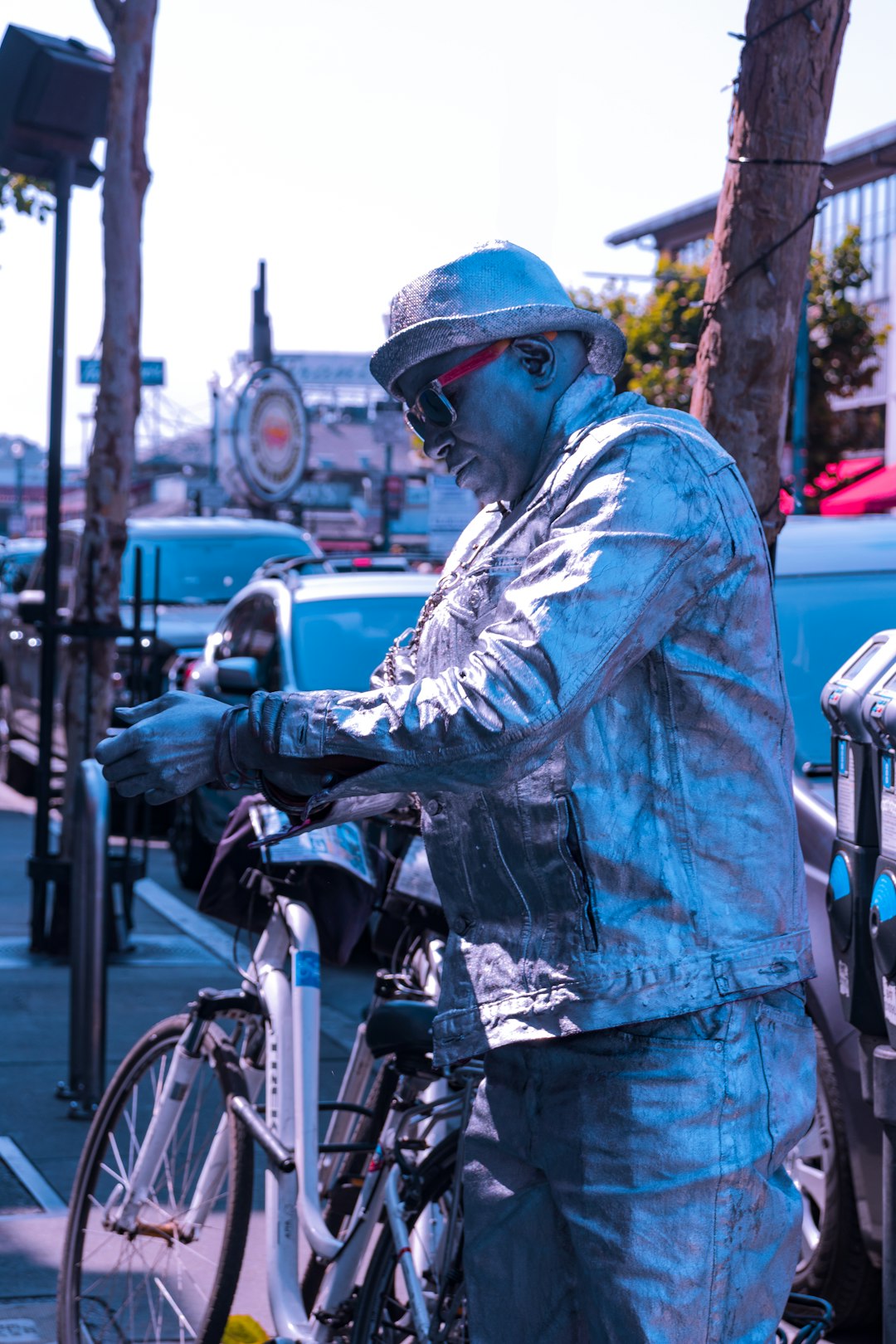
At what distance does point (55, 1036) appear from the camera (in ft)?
21.6

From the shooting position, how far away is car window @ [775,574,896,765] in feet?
17.1

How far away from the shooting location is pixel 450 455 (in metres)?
2.37

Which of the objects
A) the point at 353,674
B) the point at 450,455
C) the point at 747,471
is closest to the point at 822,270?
the point at 353,674

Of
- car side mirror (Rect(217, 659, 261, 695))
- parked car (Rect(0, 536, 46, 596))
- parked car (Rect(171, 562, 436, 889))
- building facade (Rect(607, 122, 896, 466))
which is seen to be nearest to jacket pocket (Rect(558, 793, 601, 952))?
car side mirror (Rect(217, 659, 261, 695))

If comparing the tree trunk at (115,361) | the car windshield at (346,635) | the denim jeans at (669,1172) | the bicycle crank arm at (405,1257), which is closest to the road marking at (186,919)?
the tree trunk at (115,361)

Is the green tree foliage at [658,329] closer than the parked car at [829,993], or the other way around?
the parked car at [829,993]

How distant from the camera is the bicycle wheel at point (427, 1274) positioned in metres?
3.04

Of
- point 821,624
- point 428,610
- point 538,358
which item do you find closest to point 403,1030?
point 428,610

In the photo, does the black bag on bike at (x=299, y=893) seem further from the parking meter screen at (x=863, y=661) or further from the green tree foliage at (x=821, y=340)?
the green tree foliage at (x=821, y=340)

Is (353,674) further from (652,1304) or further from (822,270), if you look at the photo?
(822,270)

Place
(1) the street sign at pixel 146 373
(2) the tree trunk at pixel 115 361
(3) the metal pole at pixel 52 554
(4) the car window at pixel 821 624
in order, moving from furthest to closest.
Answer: (1) the street sign at pixel 146 373 < (2) the tree trunk at pixel 115 361 < (3) the metal pole at pixel 52 554 < (4) the car window at pixel 821 624

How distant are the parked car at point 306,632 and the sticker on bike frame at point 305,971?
450 centimetres

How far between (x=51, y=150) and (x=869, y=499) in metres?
15.9

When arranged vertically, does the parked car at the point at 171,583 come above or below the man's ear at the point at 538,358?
below
